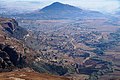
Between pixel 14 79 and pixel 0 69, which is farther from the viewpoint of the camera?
pixel 0 69

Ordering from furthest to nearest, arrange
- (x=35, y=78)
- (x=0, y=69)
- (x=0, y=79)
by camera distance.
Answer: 1. (x=0, y=69)
2. (x=35, y=78)
3. (x=0, y=79)

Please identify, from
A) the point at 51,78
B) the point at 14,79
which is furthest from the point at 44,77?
the point at 14,79

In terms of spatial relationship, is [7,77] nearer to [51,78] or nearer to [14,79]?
[14,79]

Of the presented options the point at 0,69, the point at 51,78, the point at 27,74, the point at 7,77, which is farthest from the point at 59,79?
the point at 0,69

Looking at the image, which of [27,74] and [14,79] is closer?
[14,79]

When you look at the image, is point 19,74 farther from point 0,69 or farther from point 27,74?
point 0,69

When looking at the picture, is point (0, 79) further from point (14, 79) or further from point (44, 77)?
point (44, 77)

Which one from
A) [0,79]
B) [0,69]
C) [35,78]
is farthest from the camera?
[0,69]

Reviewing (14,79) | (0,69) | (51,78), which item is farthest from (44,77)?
(0,69)
